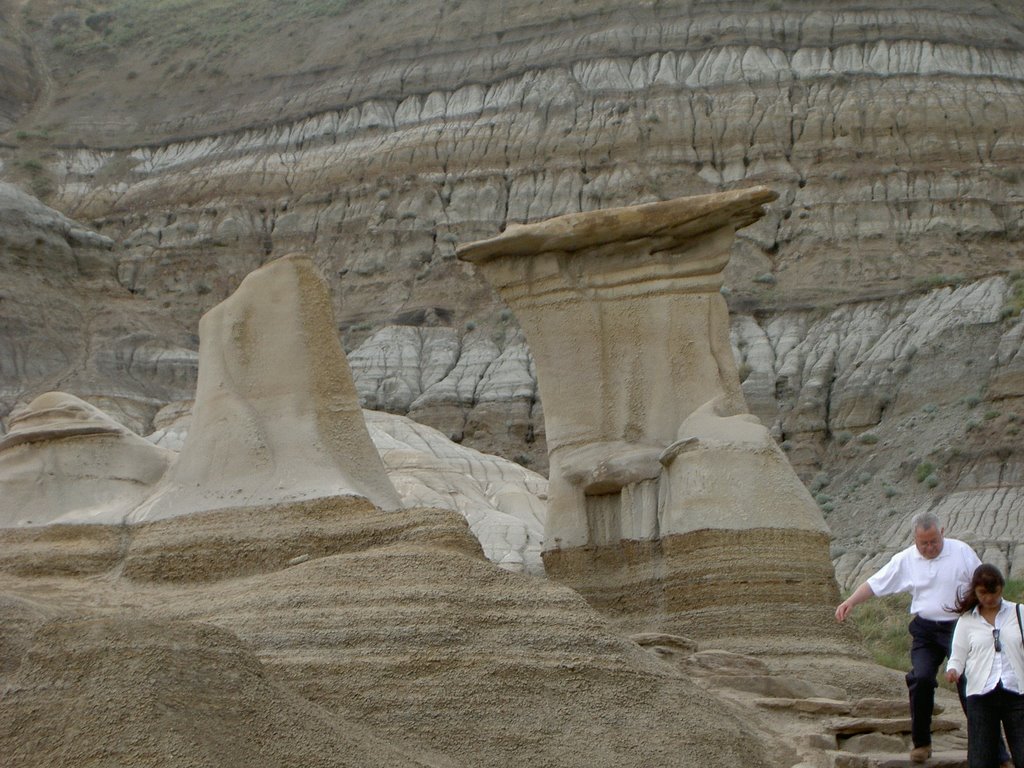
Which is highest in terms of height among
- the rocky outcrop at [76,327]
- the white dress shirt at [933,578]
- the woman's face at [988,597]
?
the rocky outcrop at [76,327]

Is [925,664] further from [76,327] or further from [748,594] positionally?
[76,327]

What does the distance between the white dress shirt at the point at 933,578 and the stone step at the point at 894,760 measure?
1.02 metres

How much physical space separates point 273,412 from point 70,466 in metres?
2.52

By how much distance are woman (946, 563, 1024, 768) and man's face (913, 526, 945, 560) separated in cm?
71

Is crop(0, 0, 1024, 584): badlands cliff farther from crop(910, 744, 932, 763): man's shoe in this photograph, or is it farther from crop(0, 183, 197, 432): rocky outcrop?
crop(910, 744, 932, 763): man's shoe

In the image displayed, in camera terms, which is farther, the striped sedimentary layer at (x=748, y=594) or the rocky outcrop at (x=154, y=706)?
the striped sedimentary layer at (x=748, y=594)

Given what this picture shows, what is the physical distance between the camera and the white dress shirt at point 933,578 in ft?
33.7

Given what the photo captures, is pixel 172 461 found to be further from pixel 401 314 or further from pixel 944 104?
pixel 944 104

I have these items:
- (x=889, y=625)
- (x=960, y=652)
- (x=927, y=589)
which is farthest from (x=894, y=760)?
(x=889, y=625)

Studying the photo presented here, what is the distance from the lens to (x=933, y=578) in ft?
33.9

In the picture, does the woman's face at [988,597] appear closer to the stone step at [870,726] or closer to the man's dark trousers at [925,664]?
the man's dark trousers at [925,664]

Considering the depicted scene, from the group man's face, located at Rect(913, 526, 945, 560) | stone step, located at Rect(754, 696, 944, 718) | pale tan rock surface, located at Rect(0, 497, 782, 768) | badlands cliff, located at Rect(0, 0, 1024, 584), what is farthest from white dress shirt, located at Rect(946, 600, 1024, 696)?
badlands cliff, located at Rect(0, 0, 1024, 584)

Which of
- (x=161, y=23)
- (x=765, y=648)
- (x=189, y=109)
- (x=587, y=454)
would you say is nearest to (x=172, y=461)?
(x=587, y=454)

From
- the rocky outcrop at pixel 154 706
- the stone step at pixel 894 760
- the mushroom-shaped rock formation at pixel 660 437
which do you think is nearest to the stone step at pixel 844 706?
the stone step at pixel 894 760
